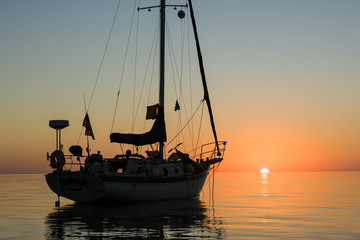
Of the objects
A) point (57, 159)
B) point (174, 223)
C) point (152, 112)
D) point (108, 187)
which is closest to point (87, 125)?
point (57, 159)

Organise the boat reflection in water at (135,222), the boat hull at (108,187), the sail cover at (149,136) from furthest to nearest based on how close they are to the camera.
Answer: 1. the sail cover at (149,136)
2. the boat hull at (108,187)
3. the boat reflection in water at (135,222)

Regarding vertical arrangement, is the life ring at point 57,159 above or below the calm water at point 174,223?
above

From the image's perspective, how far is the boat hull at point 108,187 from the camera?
33.9 meters

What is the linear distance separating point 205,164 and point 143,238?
25713mm

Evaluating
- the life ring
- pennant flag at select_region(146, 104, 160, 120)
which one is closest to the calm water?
the life ring

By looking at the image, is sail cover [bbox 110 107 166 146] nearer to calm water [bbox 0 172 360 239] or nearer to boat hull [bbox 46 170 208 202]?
boat hull [bbox 46 170 208 202]

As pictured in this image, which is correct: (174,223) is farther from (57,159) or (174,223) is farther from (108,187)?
(57,159)

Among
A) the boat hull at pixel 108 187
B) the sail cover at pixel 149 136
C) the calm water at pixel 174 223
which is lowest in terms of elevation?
the calm water at pixel 174 223

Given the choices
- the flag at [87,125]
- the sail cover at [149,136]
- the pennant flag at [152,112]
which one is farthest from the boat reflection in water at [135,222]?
the pennant flag at [152,112]

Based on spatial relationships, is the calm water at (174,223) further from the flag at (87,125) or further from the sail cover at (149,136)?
the flag at (87,125)

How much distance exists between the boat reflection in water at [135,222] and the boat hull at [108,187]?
0.70m

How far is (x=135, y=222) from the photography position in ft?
84.9

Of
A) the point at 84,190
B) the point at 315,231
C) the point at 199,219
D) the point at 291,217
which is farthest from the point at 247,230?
the point at 84,190

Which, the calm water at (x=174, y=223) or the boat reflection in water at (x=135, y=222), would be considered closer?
the boat reflection in water at (x=135, y=222)
